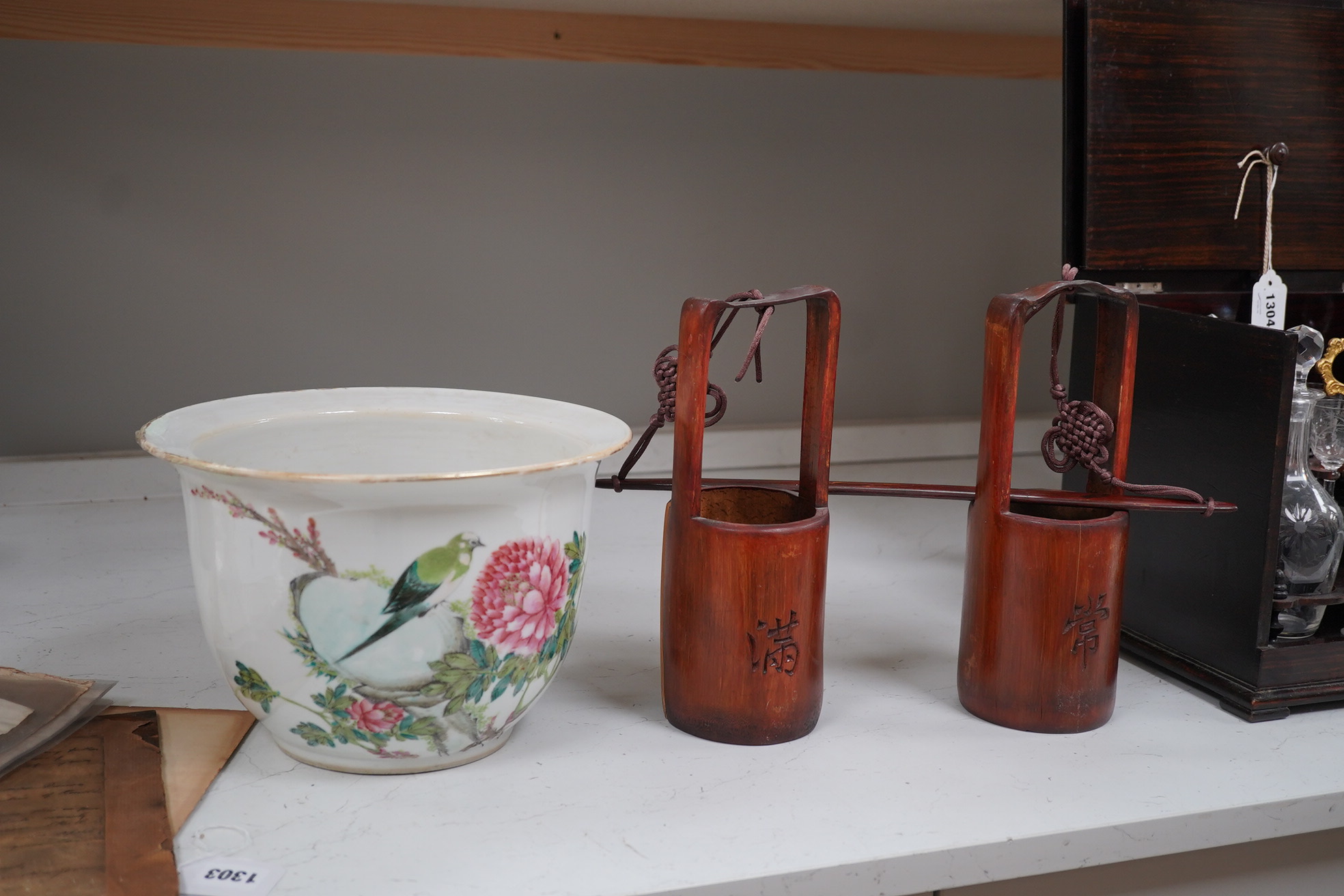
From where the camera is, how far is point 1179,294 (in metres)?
0.96

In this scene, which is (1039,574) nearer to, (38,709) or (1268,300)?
(1268,300)

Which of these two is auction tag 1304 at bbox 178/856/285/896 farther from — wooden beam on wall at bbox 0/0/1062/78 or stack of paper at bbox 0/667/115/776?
wooden beam on wall at bbox 0/0/1062/78

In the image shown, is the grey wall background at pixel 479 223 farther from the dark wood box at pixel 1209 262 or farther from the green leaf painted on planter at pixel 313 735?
the green leaf painted on planter at pixel 313 735

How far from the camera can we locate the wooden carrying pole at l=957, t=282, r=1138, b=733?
670 mm

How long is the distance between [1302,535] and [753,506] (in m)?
0.38

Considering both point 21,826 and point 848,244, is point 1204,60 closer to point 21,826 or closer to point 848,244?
point 848,244

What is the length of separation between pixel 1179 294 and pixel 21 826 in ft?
3.00

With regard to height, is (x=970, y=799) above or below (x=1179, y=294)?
below

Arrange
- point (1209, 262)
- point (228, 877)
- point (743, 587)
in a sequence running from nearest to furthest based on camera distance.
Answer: point (228, 877) < point (743, 587) < point (1209, 262)

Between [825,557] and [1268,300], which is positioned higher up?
[1268,300]

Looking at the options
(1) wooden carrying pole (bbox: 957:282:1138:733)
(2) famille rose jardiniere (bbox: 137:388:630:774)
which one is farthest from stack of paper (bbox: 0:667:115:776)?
(1) wooden carrying pole (bbox: 957:282:1138:733)

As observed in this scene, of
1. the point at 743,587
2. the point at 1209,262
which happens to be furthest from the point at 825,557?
the point at 1209,262

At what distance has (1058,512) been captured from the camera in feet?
2.42

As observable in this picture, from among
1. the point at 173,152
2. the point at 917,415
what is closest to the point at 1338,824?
the point at 917,415
